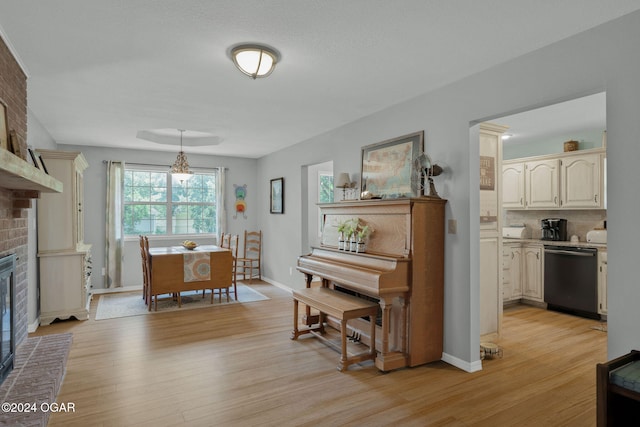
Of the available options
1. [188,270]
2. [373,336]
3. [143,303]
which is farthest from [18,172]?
[143,303]

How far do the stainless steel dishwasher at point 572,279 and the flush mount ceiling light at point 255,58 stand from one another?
436 cm

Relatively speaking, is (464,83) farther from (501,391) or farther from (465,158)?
(501,391)

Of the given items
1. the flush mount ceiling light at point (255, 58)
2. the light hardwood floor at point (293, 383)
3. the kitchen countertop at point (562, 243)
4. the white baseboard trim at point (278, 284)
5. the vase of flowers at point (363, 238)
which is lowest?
the light hardwood floor at point (293, 383)

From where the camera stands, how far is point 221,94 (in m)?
3.56

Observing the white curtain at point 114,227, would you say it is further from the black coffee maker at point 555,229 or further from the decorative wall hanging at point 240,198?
the black coffee maker at point 555,229

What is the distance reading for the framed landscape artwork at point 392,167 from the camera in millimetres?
3594

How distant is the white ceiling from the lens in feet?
6.77

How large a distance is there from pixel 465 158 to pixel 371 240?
3.72 feet

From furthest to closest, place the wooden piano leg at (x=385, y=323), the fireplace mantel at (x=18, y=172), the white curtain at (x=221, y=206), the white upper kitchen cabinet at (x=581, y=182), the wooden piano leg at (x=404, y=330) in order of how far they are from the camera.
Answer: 1. the white curtain at (x=221, y=206)
2. the white upper kitchen cabinet at (x=581, y=182)
3. the wooden piano leg at (x=404, y=330)
4. the wooden piano leg at (x=385, y=323)
5. the fireplace mantel at (x=18, y=172)

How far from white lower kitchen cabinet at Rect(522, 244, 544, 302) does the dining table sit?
4186mm

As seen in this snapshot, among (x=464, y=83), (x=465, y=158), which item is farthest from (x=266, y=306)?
(x=464, y=83)

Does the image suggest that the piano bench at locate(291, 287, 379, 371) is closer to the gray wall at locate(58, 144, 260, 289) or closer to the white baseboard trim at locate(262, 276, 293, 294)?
the white baseboard trim at locate(262, 276, 293, 294)

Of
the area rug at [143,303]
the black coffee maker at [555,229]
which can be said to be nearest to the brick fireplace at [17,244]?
the area rug at [143,303]

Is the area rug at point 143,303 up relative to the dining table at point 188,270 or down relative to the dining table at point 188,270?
down
